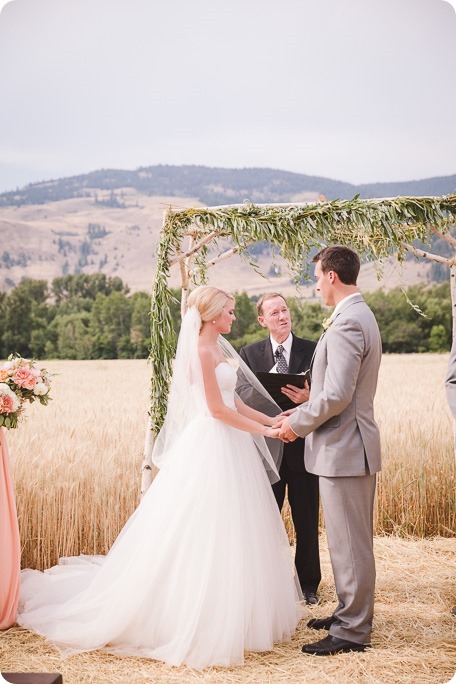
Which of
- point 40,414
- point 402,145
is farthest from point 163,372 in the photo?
point 402,145

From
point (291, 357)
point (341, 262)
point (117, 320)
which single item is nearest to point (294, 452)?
point (291, 357)

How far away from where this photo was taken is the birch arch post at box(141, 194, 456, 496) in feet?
18.6

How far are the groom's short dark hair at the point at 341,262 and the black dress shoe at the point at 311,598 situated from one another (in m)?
2.44

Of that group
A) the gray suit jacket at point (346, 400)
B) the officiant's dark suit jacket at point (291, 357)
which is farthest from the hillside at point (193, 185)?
the gray suit jacket at point (346, 400)

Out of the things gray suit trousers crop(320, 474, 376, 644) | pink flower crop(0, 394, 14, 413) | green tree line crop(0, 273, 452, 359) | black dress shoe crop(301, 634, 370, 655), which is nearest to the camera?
gray suit trousers crop(320, 474, 376, 644)

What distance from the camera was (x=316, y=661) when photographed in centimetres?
423

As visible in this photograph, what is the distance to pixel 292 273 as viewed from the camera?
19.1 feet

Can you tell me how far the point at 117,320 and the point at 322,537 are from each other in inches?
1115

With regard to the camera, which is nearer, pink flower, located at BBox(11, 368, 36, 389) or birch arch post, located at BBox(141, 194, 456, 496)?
pink flower, located at BBox(11, 368, 36, 389)

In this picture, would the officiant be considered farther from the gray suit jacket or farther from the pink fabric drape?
the pink fabric drape

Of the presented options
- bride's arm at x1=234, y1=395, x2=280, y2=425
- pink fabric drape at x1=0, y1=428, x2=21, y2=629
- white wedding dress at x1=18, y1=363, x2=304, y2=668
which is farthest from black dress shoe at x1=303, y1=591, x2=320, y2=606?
pink fabric drape at x1=0, y1=428, x2=21, y2=629

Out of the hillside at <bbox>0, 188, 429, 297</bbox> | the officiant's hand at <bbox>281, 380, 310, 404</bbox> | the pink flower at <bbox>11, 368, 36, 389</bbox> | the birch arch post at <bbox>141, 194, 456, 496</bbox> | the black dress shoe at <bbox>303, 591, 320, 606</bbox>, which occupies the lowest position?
the black dress shoe at <bbox>303, 591, 320, 606</bbox>

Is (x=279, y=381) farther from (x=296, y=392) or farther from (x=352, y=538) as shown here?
(x=352, y=538)

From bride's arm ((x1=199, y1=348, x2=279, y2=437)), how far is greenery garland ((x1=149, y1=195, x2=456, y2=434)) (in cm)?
130
